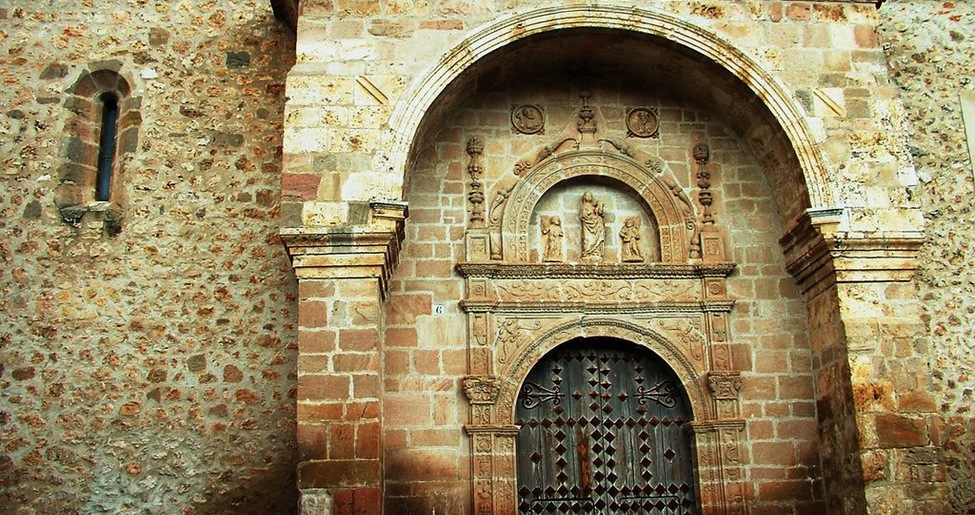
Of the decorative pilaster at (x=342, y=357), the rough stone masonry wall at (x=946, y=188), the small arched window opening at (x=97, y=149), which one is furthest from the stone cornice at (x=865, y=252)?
the small arched window opening at (x=97, y=149)

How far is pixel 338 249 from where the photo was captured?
6.99m

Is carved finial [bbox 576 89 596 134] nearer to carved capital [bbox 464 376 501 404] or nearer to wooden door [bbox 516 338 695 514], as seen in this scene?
wooden door [bbox 516 338 695 514]

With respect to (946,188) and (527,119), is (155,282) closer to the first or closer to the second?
(527,119)

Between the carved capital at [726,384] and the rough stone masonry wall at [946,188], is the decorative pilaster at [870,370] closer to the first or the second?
the carved capital at [726,384]

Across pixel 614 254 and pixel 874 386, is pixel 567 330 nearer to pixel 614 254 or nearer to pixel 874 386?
pixel 614 254

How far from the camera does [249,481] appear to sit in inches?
306

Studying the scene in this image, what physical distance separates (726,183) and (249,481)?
475cm

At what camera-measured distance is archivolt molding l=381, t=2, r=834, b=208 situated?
24.6 feet

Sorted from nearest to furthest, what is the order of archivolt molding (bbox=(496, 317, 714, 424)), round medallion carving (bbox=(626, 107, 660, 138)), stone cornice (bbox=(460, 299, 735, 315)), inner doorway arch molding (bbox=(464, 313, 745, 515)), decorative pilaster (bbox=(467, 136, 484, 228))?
inner doorway arch molding (bbox=(464, 313, 745, 515))
archivolt molding (bbox=(496, 317, 714, 424))
stone cornice (bbox=(460, 299, 735, 315))
decorative pilaster (bbox=(467, 136, 484, 228))
round medallion carving (bbox=(626, 107, 660, 138))

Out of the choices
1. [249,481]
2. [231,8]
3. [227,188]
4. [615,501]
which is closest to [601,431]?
[615,501]

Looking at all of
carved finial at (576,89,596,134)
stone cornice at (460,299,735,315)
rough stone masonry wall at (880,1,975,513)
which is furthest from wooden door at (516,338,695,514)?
rough stone masonry wall at (880,1,975,513)

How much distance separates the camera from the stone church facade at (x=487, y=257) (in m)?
7.33

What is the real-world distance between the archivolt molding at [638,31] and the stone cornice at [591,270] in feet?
3.60

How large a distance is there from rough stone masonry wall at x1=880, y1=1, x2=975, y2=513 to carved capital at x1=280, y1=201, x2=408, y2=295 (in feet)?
15.3
